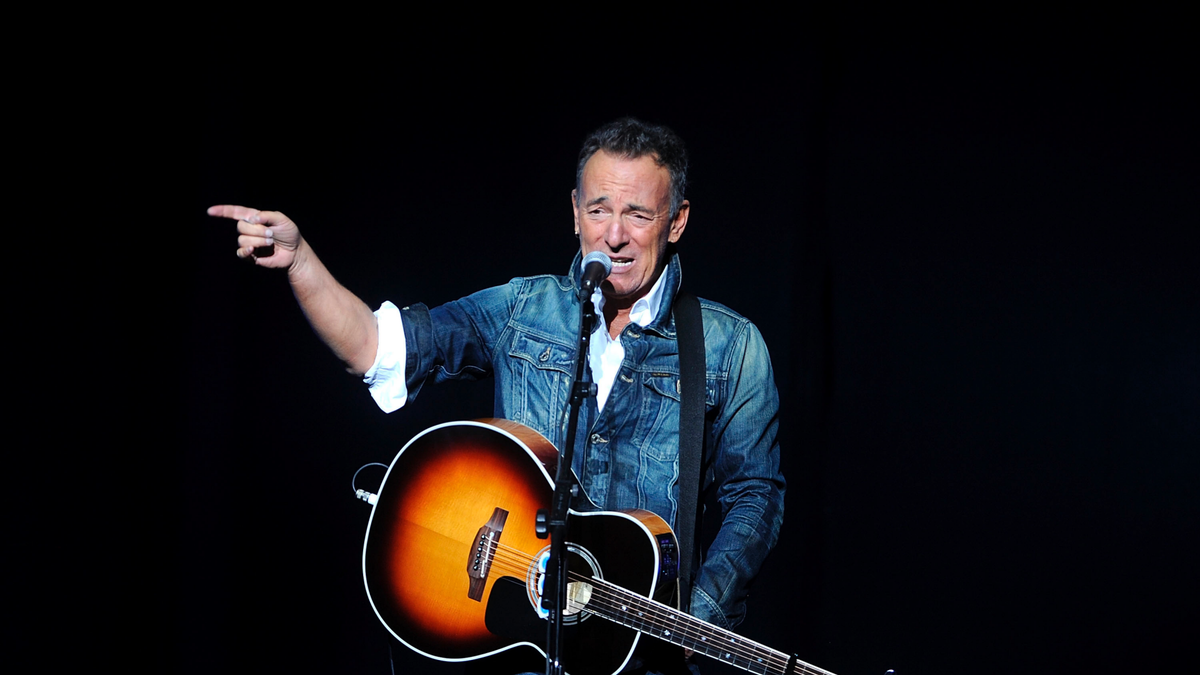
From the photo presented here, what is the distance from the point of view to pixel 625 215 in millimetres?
2232

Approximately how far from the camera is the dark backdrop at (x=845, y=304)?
3.11 metres

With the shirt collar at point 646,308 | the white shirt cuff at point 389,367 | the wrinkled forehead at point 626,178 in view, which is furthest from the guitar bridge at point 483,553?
the wrinkled forehead at point 626,178

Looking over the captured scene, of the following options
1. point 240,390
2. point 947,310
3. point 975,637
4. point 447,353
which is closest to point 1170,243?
point 947,310

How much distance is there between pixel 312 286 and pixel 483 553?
2.24 ft

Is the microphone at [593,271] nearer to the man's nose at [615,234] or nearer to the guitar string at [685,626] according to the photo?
the man's nose at [615,234]

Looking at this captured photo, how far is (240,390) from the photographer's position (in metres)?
3.17

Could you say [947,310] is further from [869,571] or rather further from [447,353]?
[447,353]

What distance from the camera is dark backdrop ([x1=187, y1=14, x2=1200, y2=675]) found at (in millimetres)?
3107

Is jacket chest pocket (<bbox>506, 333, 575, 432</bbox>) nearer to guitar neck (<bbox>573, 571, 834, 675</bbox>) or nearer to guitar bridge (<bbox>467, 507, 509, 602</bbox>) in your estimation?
guitar bridge (<bbox>467, 507, 509, 602</bbox>)

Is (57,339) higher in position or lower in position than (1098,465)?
higher

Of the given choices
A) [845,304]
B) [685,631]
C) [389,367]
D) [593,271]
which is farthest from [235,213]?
[845,304]

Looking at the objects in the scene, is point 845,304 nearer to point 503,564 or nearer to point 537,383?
point 537,383

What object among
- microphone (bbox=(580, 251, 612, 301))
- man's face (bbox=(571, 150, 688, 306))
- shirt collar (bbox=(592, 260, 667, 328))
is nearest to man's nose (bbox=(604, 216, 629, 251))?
man's face (bbox=(571, 150, 688, 306))

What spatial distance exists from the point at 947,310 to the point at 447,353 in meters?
1.93
